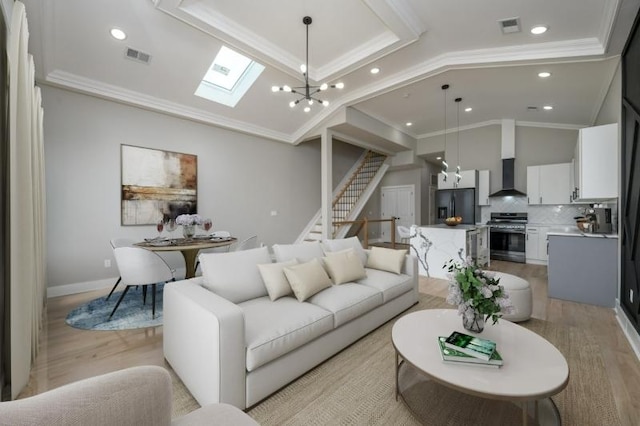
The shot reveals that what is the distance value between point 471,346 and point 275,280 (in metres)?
1.56

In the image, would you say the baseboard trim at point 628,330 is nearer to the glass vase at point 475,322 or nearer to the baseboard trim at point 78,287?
the glass vase at point 475,322

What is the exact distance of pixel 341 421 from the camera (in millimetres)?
1711

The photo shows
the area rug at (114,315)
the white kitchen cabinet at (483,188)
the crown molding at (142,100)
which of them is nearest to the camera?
the area rug at (114,315)

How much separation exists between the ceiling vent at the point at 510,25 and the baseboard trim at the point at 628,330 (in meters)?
3.38

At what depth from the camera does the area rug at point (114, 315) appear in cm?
303

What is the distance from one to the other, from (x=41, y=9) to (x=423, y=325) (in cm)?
492

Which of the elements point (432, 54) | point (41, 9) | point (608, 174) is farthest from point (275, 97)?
point (608, 174)

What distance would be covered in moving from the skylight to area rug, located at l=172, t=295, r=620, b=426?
465 cm

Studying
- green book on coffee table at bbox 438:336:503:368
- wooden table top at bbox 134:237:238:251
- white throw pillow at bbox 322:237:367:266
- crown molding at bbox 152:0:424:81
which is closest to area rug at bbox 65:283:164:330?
wooden table top at bbox 134:237:238:251

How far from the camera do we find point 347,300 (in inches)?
99.3

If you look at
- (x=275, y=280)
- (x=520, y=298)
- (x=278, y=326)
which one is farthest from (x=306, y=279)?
(x=520, y=298)

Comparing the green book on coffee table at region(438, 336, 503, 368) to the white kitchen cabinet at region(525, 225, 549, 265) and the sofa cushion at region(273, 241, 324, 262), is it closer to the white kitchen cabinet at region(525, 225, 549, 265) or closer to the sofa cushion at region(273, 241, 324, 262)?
the sofa cushion at region(273, 241, 324, 262)

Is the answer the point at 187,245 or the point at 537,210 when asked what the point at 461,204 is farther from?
the point at 187,245

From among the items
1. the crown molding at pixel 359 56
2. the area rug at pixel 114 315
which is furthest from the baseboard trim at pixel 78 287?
the crown molding at pixel 359 56
